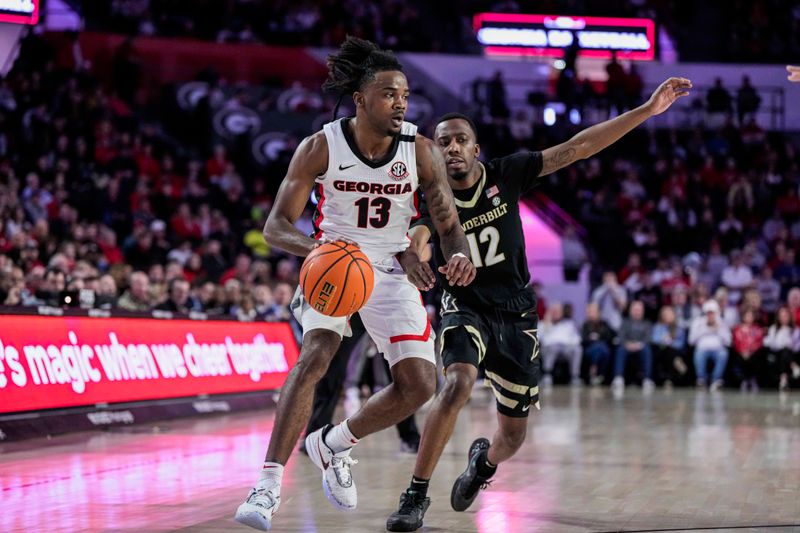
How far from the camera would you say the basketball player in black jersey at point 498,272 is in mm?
6105

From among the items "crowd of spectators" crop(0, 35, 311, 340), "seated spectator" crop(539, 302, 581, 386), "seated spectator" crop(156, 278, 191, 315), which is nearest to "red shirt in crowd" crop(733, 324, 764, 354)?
"seated spectator" crop(539, 302, 581, 386)

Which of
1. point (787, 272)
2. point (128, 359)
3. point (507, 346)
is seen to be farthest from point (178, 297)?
point (787, 272)

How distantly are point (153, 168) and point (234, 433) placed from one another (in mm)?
10548

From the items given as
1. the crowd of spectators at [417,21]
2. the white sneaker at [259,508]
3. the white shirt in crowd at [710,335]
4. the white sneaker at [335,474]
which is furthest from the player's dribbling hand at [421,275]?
the crowd of spectators at [417,21]

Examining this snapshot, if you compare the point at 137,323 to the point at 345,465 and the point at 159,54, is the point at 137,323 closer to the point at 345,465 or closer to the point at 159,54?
the point at 345,465

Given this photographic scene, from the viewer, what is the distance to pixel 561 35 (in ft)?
86.9

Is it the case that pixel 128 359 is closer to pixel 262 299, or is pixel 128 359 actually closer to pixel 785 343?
pixel 262 299

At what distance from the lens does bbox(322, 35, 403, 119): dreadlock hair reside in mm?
5621

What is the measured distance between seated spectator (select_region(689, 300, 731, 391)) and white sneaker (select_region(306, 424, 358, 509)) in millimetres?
13710

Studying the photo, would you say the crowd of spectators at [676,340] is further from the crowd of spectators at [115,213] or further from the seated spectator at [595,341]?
the crowd of spectators at [115,213]

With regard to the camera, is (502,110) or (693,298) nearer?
(693,298)

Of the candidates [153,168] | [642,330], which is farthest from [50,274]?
[642,330]

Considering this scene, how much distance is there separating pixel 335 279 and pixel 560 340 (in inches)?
574

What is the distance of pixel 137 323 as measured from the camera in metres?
11.3
